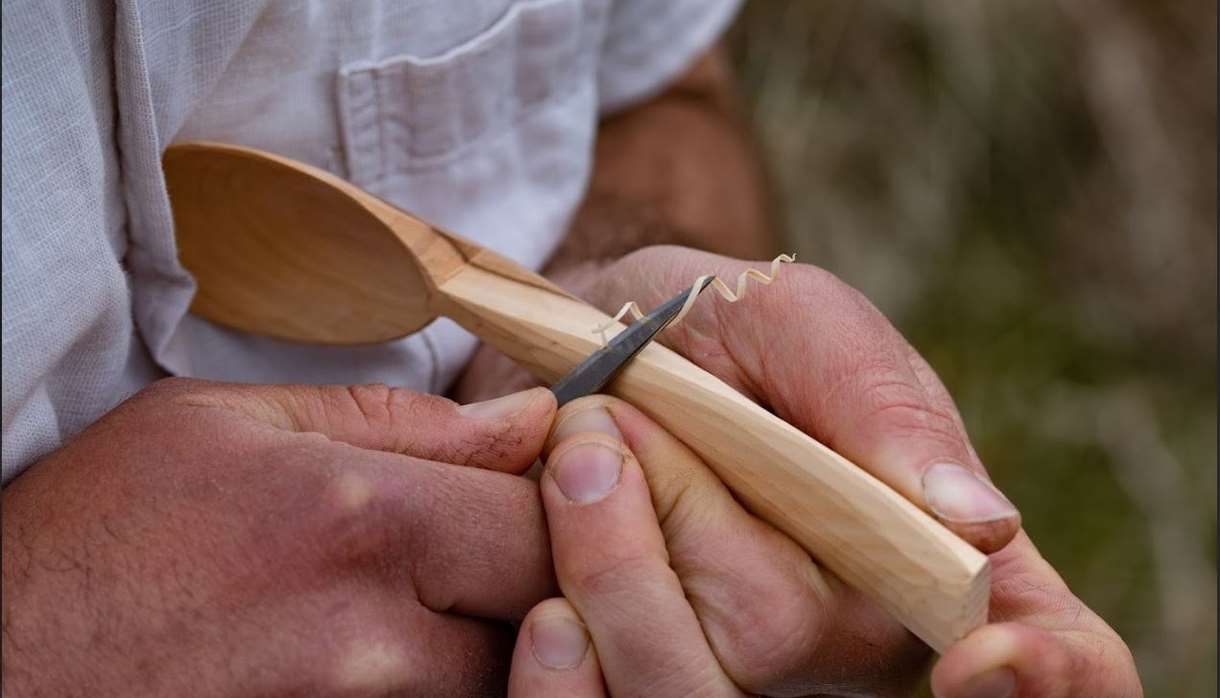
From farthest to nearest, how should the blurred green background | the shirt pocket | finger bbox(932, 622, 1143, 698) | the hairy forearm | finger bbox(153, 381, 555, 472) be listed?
1. the blurred green background
2. the hairy forearm
3. the shirt pocket
4. finger bbox(153, 381, 555, 472)
5. finger bbox(932, 622, 1143, 698)

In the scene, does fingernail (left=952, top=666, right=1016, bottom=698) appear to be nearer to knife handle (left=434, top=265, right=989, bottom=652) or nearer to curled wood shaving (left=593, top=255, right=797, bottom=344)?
knife handle (left=434, top=265, right=989, bottom=652)

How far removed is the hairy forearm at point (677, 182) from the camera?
44.9 inches

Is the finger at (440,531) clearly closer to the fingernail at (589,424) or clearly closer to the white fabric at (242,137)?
A: the fingernail at (589,424)

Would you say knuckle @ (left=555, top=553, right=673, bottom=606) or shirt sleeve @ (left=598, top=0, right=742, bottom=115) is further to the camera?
shirt sleeve @ (left=598, top=0, right=742, bottom=115)

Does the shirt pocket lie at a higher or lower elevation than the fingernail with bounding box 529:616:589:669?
higher

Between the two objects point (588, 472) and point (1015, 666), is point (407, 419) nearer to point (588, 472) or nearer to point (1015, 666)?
point (588, 472)

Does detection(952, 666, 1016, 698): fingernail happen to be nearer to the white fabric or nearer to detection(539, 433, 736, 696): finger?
detection(539, 433, 736, 696): finger

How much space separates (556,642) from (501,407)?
13 centimetres

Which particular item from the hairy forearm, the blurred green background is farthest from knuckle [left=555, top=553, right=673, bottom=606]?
the blurred green background

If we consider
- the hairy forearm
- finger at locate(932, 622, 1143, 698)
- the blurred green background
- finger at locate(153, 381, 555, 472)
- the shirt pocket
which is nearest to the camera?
finger at locate(932, 622, 1143, 698)

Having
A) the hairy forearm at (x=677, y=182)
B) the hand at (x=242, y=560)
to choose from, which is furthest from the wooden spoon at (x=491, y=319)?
the hairy forearm at (x=677, y=182)

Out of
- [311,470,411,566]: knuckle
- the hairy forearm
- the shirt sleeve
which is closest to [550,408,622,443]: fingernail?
[311,470,411,566]: knuckle

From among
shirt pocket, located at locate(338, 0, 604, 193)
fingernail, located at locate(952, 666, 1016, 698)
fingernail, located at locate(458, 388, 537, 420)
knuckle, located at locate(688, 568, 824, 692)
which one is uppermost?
shirt pocket, located at locate(338, 0, 604, 193)

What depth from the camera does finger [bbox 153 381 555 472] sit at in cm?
69
